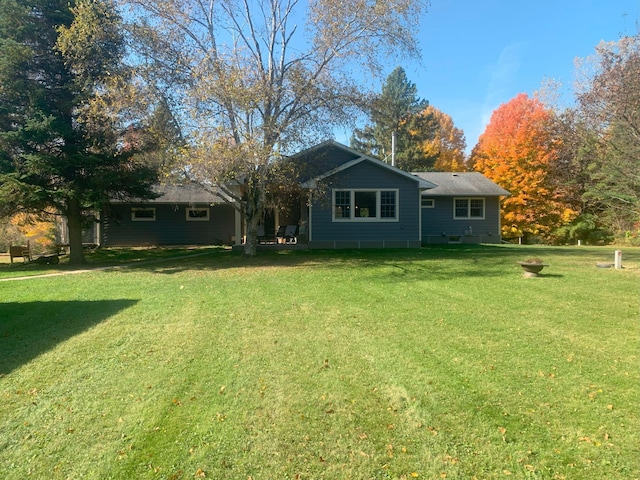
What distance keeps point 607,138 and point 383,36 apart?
8174 mm

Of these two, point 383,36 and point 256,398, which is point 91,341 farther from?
point 383,36

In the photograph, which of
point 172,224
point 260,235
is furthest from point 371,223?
point 172,224

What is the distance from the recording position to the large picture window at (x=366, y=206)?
1788cm

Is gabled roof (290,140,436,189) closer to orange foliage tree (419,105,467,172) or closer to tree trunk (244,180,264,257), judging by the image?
tree trunk (244,180,264,257)

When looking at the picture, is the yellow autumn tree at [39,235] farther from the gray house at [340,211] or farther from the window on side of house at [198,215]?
the window on side of house at [198,215]

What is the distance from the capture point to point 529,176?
2803 centimetres

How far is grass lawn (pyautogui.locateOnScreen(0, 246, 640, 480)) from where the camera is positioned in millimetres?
2898

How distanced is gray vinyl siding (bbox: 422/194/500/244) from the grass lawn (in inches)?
577

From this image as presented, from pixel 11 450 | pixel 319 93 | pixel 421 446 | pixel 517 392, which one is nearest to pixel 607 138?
pixel 319 93

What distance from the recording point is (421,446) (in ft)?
9.94

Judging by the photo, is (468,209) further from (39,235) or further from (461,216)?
(39,235)

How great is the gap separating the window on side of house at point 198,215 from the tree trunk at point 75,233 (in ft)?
23.6

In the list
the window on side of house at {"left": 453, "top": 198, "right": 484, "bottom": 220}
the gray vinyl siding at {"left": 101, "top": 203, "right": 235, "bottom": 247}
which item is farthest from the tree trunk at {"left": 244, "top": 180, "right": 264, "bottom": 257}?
the window on side of house at {"left": 453, "top": 198, "right": 484, "bottom": 220}

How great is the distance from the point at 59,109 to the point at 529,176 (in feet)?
88.9
